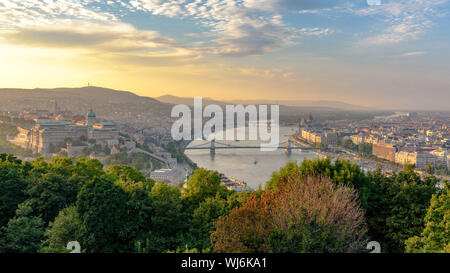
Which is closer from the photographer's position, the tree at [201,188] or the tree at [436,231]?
the tree at [436,231]

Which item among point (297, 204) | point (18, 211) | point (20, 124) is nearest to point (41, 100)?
point (20, 124)

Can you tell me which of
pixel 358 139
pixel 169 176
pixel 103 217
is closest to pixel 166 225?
pixel 103 217

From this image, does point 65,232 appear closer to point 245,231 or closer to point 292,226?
point 245,231

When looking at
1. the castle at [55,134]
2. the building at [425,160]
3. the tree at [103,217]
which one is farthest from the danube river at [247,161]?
the tree at [103,217]

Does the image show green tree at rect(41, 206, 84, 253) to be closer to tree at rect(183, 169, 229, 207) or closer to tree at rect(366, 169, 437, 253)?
tree at rect(183, 169, 229, 207)

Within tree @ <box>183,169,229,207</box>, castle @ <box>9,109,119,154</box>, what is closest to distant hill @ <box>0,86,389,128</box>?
castle @ <box>9,109,119,154</box>

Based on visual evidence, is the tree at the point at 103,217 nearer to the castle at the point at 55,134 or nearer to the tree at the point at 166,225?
the tree at the point at 166,225
